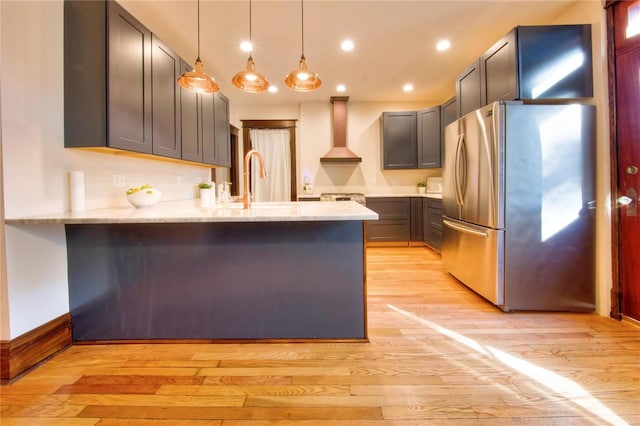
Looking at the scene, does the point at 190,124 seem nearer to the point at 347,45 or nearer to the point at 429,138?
the point at 347,45

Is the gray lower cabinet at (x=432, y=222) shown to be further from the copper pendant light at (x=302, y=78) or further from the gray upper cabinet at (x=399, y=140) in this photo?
the copper pendant light at (x=302, y=78)

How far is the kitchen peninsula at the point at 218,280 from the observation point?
1944 millimetres

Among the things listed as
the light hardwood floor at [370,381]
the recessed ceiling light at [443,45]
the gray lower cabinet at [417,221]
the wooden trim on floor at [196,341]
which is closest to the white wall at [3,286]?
the light hardwood floor at [370,381]

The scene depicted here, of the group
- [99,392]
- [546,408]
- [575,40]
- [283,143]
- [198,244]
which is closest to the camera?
[546,408]

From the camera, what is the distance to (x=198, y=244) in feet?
6.41

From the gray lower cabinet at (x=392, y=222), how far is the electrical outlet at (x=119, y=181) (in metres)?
3.56

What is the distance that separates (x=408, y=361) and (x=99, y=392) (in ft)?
5.52

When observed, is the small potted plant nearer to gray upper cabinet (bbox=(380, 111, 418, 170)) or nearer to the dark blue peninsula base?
the dark blue peninsula base

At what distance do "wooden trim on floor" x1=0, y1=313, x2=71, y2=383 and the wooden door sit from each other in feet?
13.0

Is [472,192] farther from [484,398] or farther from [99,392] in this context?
[99,392]

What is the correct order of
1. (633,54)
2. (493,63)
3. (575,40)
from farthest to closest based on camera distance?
(493,63) → (575,40) → (633,54)

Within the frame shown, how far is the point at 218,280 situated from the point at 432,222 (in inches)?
141

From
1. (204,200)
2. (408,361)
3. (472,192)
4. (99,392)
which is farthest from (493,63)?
(99,392)

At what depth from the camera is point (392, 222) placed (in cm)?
504
